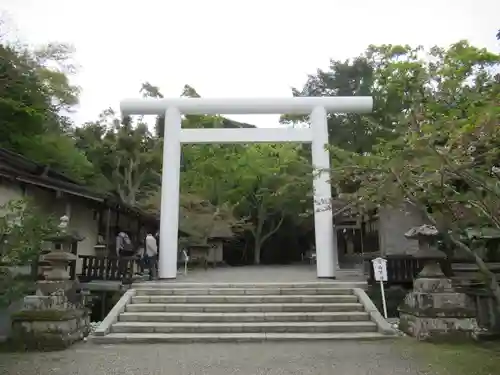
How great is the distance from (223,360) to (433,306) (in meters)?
4.32

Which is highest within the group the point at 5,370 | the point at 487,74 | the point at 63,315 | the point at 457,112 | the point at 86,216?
the point at 487,74

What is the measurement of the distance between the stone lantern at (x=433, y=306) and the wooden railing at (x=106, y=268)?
25.0 ft

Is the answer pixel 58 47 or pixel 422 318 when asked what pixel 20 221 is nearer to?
pixel 422 318

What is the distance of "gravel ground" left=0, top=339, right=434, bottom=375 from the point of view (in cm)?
594

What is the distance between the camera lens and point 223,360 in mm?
6609

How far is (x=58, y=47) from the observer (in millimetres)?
21125

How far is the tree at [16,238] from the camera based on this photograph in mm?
6125

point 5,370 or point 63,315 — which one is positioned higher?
point 63,315

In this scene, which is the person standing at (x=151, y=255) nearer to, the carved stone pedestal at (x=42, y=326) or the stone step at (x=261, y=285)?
the stone step at (x=261, y=285)

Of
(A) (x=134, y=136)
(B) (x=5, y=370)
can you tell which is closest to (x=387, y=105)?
(A) (x=134, y=136)

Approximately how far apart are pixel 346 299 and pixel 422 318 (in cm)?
221

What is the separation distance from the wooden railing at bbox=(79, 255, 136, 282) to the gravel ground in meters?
4.36

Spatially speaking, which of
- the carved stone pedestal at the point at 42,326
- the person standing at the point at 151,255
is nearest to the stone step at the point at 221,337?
the carved stone pedestal at the point at 42,326

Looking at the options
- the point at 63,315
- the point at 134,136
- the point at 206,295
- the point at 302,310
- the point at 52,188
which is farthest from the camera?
the point at 134,136
